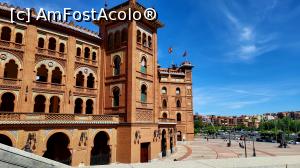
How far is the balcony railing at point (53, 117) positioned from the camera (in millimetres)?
19500

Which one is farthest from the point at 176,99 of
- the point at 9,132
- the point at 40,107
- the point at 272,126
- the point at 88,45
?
the point at 272,126

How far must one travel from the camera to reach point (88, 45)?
2867cm

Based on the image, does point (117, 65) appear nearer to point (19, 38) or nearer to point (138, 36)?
point (138, 36)

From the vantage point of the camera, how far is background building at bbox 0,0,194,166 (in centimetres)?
2191

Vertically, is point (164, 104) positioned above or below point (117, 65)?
below

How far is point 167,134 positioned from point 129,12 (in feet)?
59.3

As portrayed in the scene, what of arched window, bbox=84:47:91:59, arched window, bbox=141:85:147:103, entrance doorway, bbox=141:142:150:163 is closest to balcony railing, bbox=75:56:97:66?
arched window, bbox=84:47:91:59

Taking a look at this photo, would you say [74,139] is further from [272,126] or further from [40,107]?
[272,126]

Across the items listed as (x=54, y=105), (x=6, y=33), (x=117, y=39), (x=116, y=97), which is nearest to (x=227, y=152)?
(x=116, y=97)

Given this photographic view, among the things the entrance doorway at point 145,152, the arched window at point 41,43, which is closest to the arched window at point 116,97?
the entrance doorway at point 145,152

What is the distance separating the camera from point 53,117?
71.0ft

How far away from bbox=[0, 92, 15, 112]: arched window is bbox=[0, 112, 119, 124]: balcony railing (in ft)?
11.0

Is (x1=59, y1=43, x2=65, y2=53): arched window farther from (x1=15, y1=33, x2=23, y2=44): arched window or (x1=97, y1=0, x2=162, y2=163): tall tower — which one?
(x1=97, y1=0, x2=162, y2=163): tall tower

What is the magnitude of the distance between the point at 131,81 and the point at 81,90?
592 centimetres
